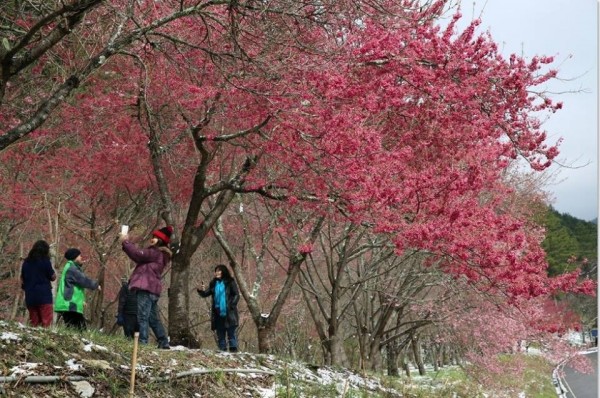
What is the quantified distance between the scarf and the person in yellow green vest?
6.75 ft

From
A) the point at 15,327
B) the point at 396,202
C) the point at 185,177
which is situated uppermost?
the point at 185,177

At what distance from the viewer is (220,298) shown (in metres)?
10.5

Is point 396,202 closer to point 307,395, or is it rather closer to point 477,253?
point 477,253

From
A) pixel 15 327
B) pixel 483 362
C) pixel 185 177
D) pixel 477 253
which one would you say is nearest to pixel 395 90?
pixel 477 253

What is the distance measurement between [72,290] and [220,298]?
2371mm

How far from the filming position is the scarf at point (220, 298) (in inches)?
414

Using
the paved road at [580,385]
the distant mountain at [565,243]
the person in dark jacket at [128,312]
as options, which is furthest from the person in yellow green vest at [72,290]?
the distant mountain at [565,243]

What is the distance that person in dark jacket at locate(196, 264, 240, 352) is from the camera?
34.6 feet

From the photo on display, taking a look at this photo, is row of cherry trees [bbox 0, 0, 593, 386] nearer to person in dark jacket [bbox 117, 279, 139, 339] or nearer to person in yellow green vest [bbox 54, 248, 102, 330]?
person in dark jacket [bbox 117, 279, 139, 339]

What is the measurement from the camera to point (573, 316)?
183ft

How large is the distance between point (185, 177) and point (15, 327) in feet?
23.4

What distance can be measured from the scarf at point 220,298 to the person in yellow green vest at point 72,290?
6.75 ft

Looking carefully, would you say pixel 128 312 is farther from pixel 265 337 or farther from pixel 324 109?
pixel 324 109

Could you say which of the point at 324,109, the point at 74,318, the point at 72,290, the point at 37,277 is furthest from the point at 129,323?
the point at 324,109
